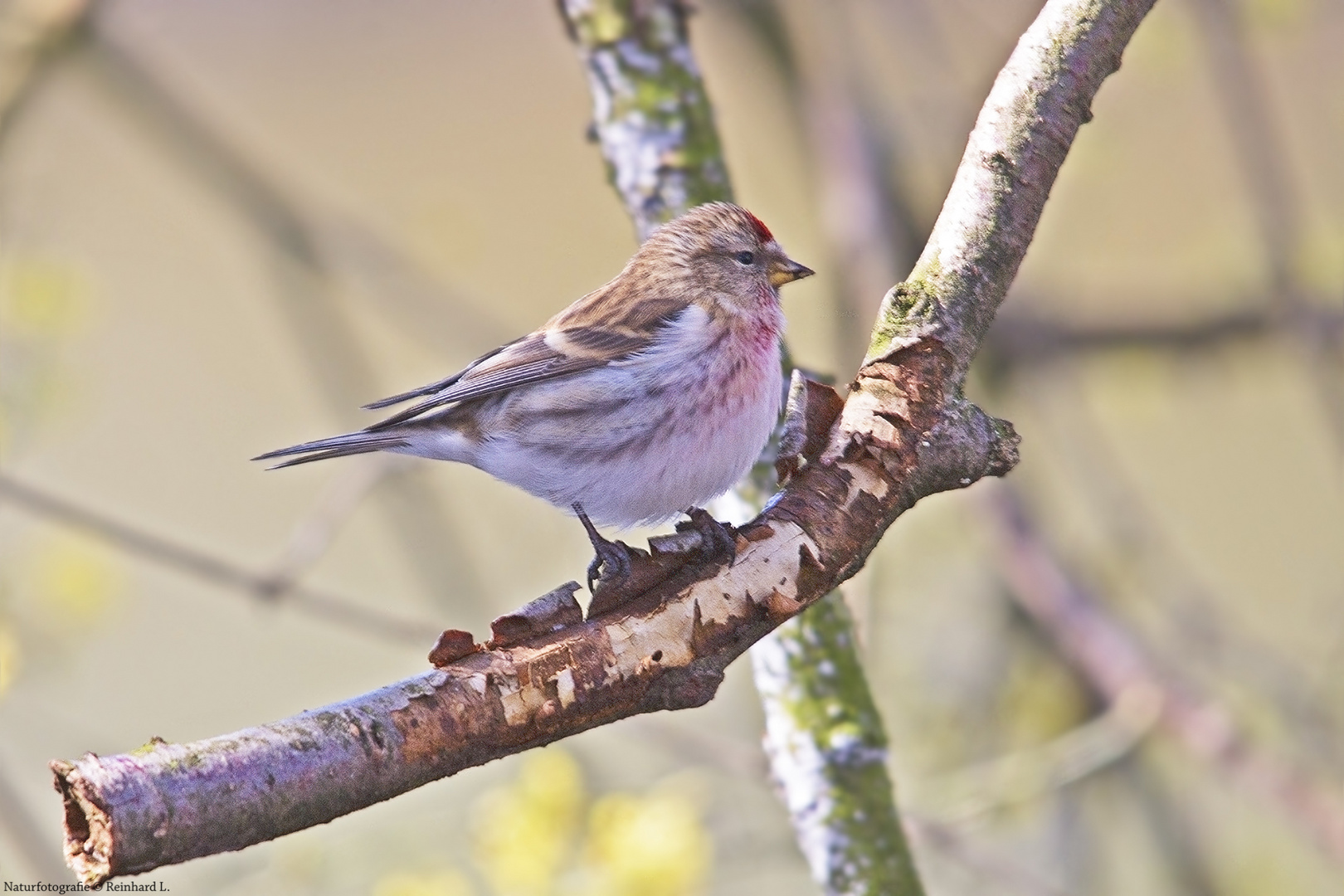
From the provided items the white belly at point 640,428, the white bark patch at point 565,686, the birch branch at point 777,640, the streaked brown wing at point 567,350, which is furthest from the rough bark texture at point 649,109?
the white bark patch at point 565,686

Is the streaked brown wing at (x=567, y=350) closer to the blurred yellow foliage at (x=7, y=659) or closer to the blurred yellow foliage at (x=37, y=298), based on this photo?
the blurred yellow foliage at (x=7, y=659)

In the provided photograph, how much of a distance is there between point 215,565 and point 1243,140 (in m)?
3.63

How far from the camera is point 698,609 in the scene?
1.83 metres

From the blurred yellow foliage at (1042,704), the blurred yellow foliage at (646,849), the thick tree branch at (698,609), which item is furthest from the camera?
the blurred yellow foliage at (1042,704)

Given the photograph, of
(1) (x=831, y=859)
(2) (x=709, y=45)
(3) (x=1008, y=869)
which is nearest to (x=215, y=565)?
(1) (x=831, y=859)

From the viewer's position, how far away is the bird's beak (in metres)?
3.34

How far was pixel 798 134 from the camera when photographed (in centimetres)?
504

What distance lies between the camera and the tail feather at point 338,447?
267 cm

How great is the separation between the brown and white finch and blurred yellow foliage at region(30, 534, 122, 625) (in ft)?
5.84

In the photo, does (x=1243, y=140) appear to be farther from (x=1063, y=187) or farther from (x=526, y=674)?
(x=526, y=674)

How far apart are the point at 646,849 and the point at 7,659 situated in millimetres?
1511

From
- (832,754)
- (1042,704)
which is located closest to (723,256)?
(832,754)

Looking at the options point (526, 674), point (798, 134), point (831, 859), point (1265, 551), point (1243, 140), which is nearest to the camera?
point (526, 674)

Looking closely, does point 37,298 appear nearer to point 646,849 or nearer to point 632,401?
point 632,401
